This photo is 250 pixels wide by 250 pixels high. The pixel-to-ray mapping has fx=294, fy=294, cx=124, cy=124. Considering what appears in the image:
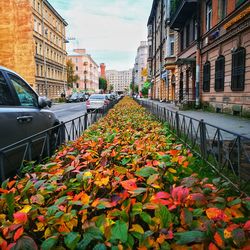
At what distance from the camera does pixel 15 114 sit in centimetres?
410

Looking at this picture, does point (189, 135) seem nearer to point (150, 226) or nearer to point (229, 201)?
point (229, 201)

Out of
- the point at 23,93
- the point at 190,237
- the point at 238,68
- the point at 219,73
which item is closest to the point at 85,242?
the point at 190,237

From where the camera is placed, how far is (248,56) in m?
12.6

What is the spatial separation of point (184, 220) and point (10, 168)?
286 centimetres

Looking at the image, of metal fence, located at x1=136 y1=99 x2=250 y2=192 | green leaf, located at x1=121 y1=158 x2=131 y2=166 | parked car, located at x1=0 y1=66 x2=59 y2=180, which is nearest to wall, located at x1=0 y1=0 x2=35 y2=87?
parked car, located at x1=0 y1=66 x2=59 y2=180

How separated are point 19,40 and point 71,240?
47.6 m

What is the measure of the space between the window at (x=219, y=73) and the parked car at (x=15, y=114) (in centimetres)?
1265

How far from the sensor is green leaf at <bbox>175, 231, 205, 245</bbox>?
1.53 meters

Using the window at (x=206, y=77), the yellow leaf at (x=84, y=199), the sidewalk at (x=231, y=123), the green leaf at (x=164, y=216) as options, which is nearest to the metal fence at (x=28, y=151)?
the yellow leaf at (x=84, y=199)

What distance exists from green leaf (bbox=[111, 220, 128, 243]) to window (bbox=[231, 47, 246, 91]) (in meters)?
12.8

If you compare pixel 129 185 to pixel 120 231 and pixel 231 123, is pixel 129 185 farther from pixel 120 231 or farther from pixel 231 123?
pixel 231 123

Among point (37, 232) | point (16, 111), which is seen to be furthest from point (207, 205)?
point (16, 111)

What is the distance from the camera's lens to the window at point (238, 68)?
1320cm

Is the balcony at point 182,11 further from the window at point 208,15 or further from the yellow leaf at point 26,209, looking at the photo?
the yellow leaf at point 26,209
